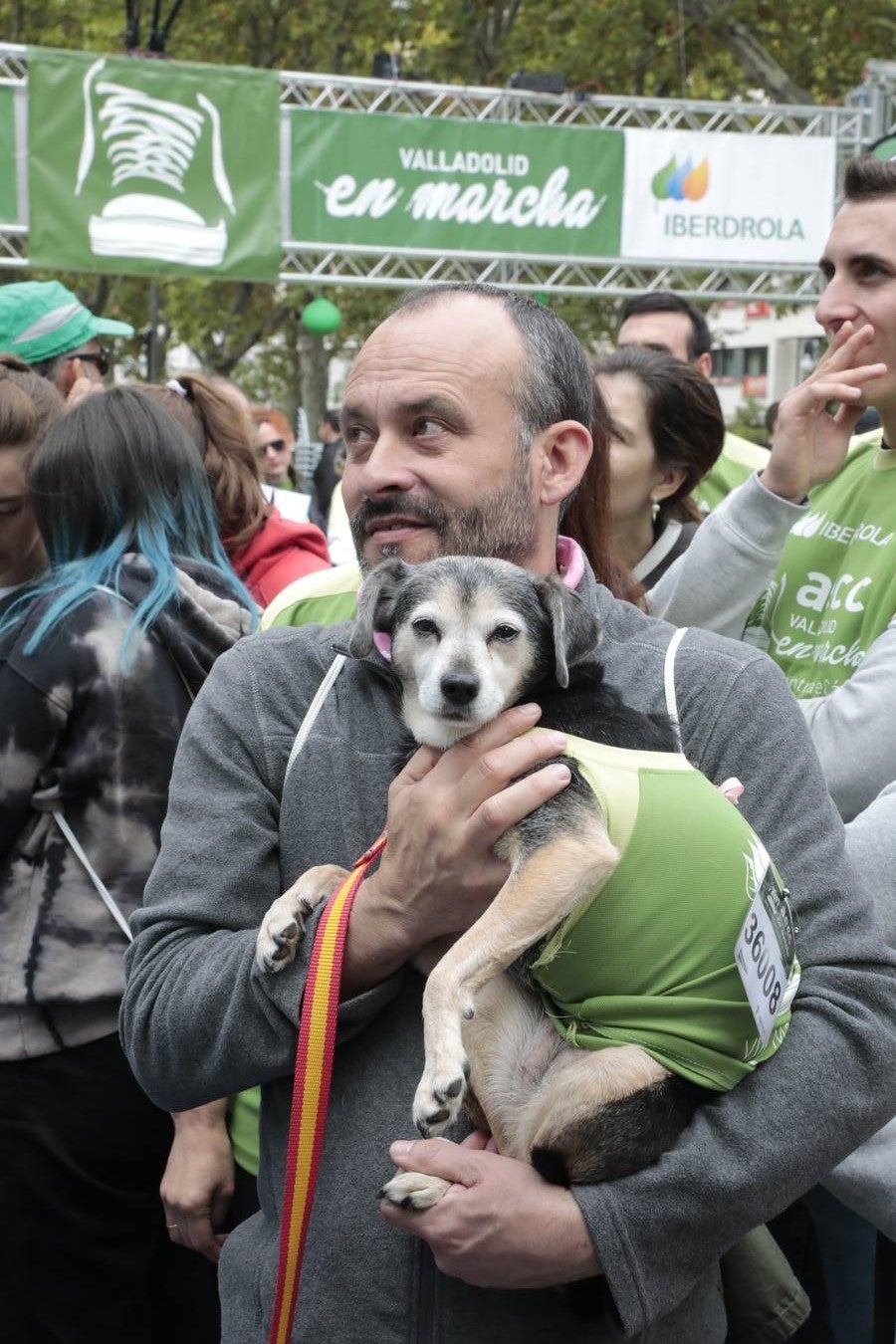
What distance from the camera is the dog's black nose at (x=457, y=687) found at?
86.1 inches

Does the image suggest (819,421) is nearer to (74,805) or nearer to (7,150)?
(74,805)

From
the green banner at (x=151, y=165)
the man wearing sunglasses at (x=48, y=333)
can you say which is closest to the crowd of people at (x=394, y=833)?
the man wearing sunglasses at (x=48, y=333)

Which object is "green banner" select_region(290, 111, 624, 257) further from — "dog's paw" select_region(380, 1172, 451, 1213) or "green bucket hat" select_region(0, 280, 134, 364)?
"dog's paw" select_region(380, 1172, 451, 1213)

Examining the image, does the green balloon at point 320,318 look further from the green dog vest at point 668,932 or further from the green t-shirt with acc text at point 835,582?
the green dog vest at point 668,932

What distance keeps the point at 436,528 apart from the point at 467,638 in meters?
0.20

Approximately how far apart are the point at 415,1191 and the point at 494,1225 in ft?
0.36

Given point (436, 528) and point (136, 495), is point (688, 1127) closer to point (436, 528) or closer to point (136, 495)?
point (436, 528)

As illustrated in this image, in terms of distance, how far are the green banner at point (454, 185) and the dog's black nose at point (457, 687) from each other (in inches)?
440

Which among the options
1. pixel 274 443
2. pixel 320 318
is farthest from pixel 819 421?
pixel 320 318

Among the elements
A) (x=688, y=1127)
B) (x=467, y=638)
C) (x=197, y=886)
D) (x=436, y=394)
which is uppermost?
(x=436, y=394)

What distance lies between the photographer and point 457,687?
2.19 metres

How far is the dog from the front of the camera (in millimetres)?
1959

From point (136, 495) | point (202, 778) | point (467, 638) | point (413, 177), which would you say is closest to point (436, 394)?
point (467, 638)

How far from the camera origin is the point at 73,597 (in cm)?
341
